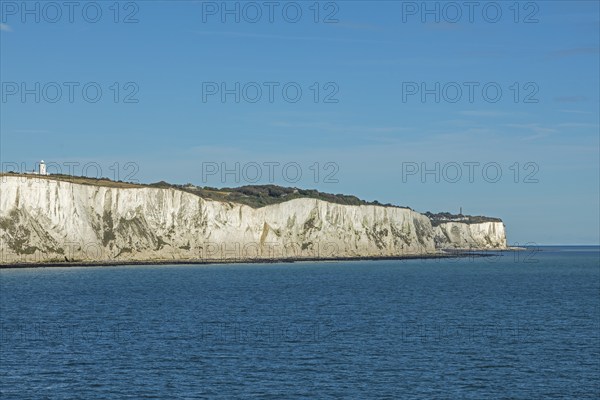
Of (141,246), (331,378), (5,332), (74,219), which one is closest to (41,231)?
(74,219)

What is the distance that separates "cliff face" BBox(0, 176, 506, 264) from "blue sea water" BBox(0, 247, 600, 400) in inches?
1309

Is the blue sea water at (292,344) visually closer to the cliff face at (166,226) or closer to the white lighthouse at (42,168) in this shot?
the cliff face at (166,226)

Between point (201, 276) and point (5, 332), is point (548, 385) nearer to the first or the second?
point (5, 332)

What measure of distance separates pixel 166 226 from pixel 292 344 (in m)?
84.5

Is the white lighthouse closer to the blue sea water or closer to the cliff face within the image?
the cliff face

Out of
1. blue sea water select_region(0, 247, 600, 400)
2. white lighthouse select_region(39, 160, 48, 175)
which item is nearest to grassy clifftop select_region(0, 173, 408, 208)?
white lighthouse select_region(39, 160, 48, 175)

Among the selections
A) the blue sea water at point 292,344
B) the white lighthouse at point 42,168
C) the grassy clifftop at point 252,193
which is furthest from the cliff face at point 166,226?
the blue sea water at point 292,344

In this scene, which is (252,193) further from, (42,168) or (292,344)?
(292,344)

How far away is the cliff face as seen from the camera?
10425 centimetres

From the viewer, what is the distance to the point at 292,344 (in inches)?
1572

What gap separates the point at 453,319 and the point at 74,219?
68653 mm

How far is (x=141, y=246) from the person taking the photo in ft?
389

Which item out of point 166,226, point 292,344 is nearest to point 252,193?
point 166,226

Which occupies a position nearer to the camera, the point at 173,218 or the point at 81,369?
the point at 81,369
